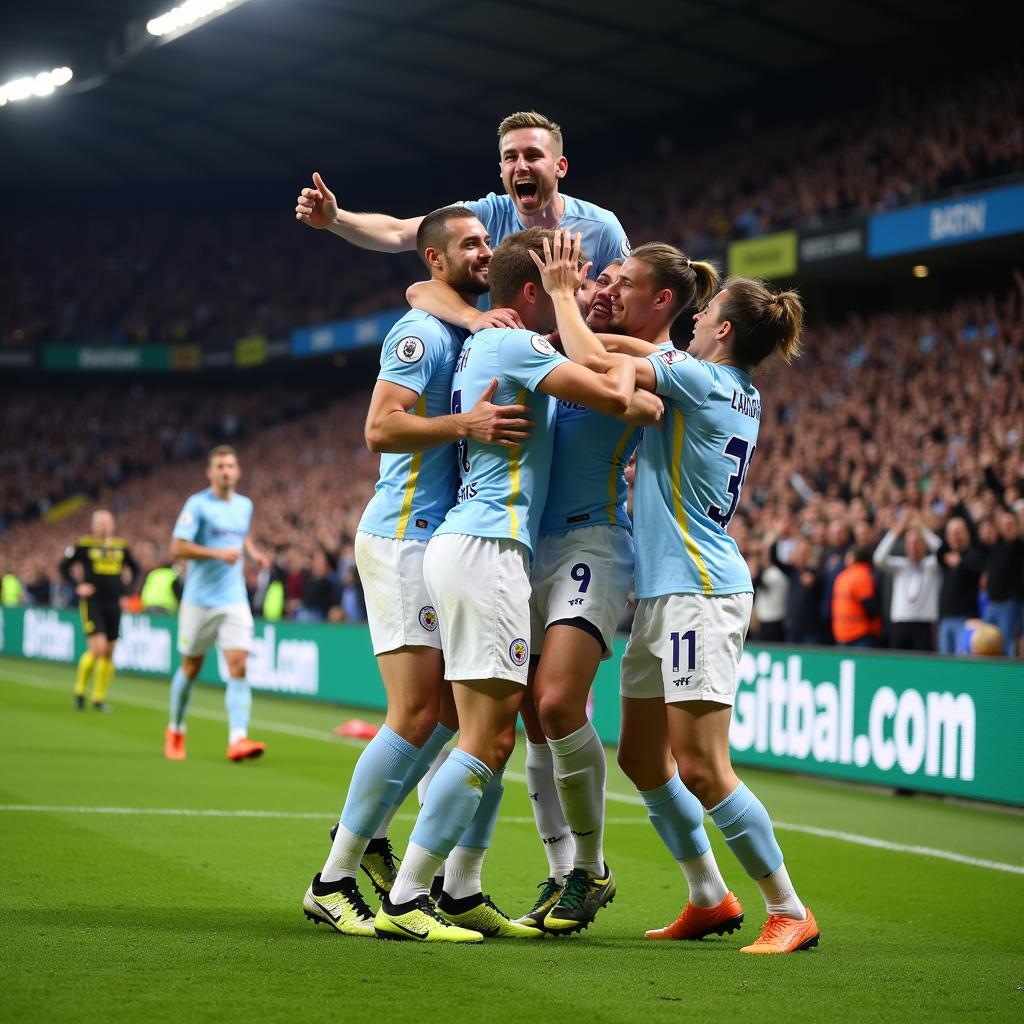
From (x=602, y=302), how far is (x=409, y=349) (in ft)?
2.51

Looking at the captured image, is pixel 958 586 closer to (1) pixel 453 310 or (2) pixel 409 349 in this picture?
(1) pixel 453 310

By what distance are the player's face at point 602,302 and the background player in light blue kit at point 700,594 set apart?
335 millimetres

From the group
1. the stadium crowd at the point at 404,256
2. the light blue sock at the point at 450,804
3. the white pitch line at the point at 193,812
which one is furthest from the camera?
the stadium crowd at the point at 404,256

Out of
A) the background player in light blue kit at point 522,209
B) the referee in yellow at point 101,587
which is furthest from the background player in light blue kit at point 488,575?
the referee in yellow at point 101,587

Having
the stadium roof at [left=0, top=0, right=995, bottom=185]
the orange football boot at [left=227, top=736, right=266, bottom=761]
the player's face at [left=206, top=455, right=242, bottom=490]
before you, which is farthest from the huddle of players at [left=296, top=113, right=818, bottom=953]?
the stadium roof at [left=0, top=0, right=995, bottom=185]

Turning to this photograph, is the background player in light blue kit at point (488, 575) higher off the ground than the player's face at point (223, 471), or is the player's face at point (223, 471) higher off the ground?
the player's face at point (223, 471)

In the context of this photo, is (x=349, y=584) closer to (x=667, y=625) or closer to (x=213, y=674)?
(x=213, y=674)

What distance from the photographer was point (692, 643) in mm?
5082

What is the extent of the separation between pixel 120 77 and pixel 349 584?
17.2 m

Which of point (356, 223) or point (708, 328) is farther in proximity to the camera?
point (356, 223)

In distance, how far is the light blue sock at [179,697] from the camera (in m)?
11.5

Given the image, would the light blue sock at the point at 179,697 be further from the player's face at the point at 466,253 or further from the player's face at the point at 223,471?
the player's face at the point at 466,253

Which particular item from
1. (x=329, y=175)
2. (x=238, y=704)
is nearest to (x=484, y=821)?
(x=238, y=704)

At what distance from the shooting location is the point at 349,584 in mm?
20406
